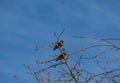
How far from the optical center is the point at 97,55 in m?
2.82

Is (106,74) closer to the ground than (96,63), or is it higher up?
closer to the ground

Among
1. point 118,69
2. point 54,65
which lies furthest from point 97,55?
point 54,65

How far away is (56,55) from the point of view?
440cm

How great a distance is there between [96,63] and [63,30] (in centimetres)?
120

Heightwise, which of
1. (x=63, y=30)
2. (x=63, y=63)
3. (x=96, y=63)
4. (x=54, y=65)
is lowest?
(x=96, y=63)

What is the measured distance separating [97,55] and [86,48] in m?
0.14

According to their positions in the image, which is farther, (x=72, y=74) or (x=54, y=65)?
(x=72, y=74)

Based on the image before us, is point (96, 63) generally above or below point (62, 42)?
below

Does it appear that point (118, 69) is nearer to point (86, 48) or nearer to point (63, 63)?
point (86, 48)

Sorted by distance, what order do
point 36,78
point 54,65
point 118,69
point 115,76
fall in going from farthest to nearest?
point 36,78, point 54,65, point 115,76, point 118,69

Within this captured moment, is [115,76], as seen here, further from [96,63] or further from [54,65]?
[54,65]

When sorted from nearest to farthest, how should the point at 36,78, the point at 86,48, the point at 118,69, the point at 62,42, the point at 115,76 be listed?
the point at 86,48 < the point at 118,69 < the point at 115,76 < the point at 62,42 < the point at 36,78

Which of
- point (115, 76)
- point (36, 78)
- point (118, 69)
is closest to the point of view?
point (118, 69)

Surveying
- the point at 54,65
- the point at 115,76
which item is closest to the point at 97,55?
the point at 115,76
